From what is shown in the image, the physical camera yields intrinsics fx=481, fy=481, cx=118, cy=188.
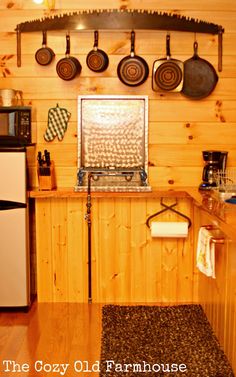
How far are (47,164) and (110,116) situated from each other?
648 mm

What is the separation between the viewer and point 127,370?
2.73m

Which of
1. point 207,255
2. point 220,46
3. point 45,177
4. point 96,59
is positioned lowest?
point 207,255

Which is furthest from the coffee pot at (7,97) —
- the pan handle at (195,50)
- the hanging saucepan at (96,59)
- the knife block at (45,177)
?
the pan handle at (195,50)

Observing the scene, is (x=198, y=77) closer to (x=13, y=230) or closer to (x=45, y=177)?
(x=45, y=177)

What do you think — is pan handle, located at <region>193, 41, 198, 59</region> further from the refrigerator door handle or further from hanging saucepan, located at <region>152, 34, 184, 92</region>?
the refrigerator door handle

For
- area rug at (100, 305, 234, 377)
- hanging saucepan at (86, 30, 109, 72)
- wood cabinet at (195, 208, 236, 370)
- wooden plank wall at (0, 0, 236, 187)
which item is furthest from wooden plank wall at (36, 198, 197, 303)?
hanging saucepan at (86, 30, 109, 72)

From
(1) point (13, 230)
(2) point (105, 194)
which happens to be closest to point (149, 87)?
(2) point (105, 194)

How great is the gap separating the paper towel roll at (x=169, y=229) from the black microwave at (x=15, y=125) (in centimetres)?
116

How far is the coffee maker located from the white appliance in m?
1.37

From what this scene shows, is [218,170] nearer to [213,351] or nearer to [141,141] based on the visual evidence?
[141,141]

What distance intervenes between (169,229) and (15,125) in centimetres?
139

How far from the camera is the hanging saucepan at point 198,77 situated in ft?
12.5

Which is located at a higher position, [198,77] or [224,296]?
[198,77]

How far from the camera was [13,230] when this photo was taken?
357 centimetres
